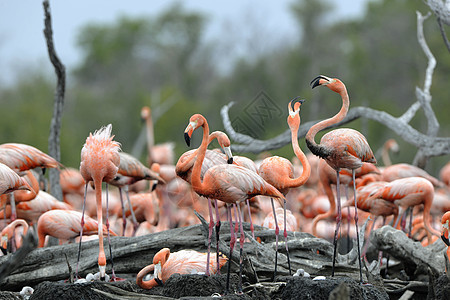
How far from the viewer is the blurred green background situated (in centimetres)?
2356

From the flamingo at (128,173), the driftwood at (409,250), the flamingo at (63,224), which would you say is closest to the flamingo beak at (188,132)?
the flamingo at (63,224)

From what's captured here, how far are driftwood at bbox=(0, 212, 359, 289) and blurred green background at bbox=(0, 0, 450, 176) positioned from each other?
12599mm

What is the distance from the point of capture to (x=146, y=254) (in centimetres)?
655

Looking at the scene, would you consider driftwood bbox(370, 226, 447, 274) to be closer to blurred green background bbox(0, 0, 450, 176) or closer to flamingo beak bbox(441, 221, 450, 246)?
flamingo beak bbox(441, 221, 450, 246)

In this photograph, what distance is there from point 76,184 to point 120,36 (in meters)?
35.8

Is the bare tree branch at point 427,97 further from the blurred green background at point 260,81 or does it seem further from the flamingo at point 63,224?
the blurred green background at point 260,81

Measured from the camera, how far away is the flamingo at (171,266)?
19.0 ft

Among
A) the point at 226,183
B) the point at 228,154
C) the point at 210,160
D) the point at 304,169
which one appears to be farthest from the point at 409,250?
the point at 226,183

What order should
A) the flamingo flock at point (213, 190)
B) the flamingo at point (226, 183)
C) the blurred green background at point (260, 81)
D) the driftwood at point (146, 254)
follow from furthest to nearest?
1. the blurred green background at point (260, 81)
2. the driftwood at point (146, 254)
3. the flamingo flock at point (213, 190)
4. the flamingo at point (226, 183)

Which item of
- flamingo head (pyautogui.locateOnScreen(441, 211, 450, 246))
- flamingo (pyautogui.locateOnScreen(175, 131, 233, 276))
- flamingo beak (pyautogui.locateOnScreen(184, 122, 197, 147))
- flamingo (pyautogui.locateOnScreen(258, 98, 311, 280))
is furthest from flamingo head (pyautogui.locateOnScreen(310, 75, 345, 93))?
flamingo head (pyautogui.locateOnScreen(441, 211, 450, 246))

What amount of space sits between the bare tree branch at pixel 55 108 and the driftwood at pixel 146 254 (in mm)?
2412

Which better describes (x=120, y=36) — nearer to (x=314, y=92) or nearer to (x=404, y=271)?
(x=314, y=92)

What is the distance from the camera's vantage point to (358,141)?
225 inches

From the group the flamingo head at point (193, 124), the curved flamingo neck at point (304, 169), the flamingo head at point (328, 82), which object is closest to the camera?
the flamingo head at point (193, 124)
